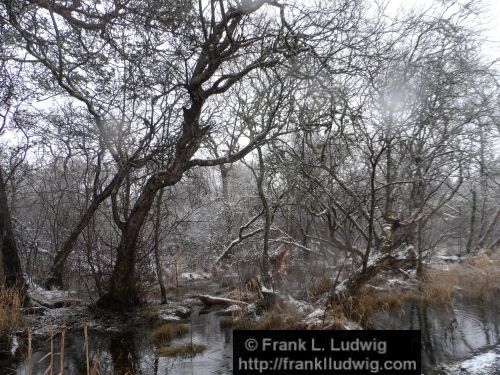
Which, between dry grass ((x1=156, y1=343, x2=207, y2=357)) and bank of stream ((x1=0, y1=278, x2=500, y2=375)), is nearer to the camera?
bank of stream ((x1=0, y1=278, x2=500, y2=375))

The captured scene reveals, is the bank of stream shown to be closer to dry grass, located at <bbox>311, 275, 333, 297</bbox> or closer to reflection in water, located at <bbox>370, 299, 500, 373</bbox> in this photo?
reflection in water, located at <bbox>370, 299, 500, 373</bbox>

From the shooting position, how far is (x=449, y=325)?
22.8 ft

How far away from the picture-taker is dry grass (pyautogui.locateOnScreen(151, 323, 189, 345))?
6.85 metres

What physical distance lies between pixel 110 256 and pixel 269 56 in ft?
19.6

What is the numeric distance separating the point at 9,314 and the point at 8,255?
187 cm

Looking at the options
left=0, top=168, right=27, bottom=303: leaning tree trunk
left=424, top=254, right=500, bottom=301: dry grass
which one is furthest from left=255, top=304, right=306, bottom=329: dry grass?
left=0, top=168, right=27, bottom=303: leaning tree trunk

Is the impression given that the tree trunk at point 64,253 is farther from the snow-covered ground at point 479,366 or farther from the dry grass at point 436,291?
the snow-covered ground at point 479,366

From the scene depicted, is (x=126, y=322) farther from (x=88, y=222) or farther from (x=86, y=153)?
(x=86, y=153)

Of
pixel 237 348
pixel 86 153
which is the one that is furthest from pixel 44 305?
pixel 237 348

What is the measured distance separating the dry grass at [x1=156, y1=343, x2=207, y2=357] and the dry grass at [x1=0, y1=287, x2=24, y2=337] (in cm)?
264

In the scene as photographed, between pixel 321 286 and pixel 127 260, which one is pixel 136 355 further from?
pixel 321 286

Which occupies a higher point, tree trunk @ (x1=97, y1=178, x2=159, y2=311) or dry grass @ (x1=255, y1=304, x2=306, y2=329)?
tree trunk @ (x1=97, y1=178, x2=159, y2=311)

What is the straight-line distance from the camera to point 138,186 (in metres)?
9.72

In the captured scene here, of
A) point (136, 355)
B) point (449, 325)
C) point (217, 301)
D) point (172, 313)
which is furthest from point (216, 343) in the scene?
point (449, 325)
